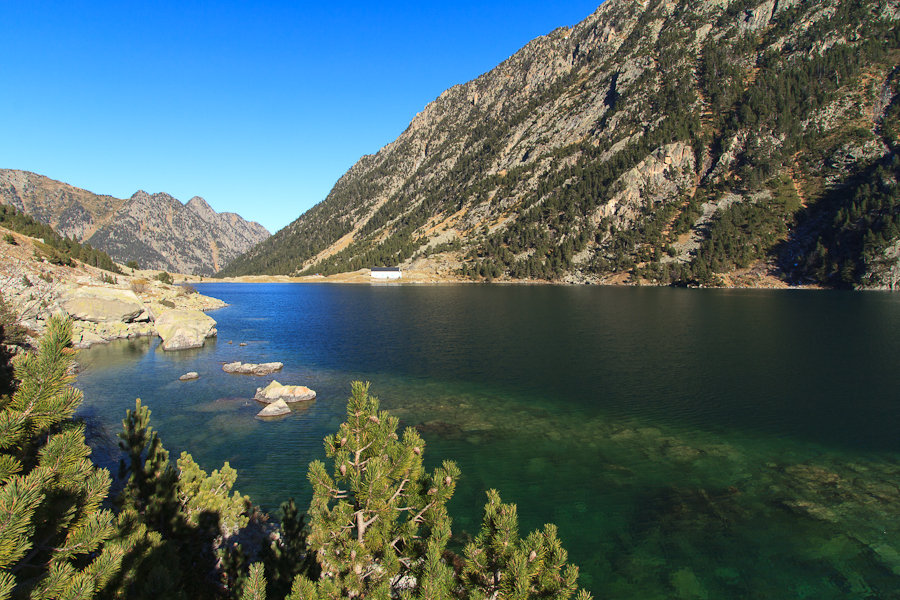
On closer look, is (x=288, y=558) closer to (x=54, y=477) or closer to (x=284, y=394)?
(x=54, y=477)

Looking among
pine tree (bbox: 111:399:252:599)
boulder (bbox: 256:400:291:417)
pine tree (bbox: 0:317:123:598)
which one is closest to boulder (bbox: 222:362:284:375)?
boulder (bbox: 256:400:291:417)

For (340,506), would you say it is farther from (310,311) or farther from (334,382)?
(310,311)

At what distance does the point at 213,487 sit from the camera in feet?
40.0

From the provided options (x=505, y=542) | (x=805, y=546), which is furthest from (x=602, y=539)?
(x=505, y=542)

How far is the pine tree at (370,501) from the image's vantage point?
798 centimetres

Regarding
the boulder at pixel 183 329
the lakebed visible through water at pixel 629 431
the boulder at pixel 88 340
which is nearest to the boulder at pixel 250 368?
the lakebed visible through water at pixel 629 431

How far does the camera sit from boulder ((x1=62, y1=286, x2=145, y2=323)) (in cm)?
5509

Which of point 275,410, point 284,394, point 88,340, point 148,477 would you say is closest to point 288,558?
point 148,477

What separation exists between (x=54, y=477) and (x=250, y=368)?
3864 centimetres

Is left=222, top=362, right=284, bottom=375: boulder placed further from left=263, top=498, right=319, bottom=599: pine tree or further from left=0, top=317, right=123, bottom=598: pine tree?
left=0, top=317, right=123, bottom=598: pine tree

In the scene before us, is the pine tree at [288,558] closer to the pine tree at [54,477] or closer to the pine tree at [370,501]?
the pine tree at [370,501]

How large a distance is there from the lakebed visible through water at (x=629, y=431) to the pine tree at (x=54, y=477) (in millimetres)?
14042

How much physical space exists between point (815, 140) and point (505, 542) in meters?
216

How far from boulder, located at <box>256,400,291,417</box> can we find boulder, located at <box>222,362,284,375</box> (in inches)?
459
